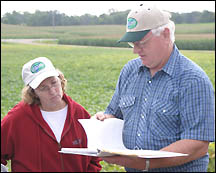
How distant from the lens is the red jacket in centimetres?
A: 223

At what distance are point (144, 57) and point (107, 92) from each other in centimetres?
686

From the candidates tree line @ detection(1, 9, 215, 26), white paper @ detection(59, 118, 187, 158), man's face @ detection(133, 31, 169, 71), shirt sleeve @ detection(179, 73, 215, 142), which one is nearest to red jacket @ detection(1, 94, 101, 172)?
white paper @ detection(59, 118, 187, 158)

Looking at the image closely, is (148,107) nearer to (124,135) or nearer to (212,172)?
(124,135)

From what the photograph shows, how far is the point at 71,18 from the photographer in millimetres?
7996

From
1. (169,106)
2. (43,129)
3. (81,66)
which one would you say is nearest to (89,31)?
(81,66)

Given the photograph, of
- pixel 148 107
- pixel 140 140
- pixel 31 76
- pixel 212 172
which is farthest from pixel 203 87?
pixel 212 172

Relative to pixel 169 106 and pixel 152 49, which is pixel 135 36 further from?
pixel 169 106

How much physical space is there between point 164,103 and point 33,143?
89cm

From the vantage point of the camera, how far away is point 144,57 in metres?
1.86

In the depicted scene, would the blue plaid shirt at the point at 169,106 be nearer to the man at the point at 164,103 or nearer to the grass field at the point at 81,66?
the man at the point at 164,103

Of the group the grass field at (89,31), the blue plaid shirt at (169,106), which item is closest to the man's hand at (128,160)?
the blue plaid shirt at (169,106)

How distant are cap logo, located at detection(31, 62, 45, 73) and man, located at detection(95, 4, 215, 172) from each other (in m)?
0.65

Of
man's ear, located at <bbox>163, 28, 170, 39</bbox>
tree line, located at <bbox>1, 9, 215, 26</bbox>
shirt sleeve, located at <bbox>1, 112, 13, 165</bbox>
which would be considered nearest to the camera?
man's ear, located at <bbox>163, 28, 170, 39</bbox>

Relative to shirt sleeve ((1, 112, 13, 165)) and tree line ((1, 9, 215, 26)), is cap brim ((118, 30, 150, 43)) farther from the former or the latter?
tree line ((1, 9, 215, 26))
